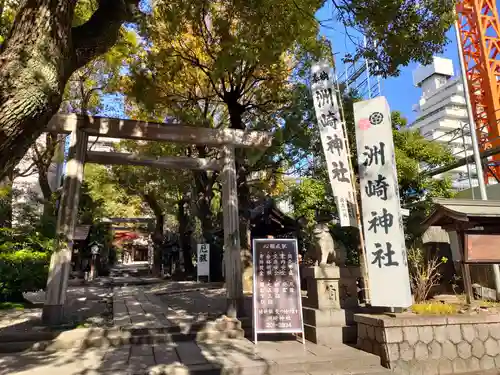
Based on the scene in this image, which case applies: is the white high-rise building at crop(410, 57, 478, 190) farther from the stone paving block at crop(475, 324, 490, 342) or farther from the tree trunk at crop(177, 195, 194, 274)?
the stone paving block at crop(475, 324, 490, 342)

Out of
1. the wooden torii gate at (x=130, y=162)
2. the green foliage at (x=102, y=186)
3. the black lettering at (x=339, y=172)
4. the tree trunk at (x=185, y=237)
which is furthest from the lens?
the green foliage at (x=102, y=186)

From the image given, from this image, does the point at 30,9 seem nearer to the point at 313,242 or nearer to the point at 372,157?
the point at 372,157

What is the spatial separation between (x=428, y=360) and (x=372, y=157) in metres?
3.22

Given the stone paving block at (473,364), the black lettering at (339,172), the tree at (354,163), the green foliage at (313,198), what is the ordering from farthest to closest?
the green foliage at (313,198), the tree at (354,163), the black lettering at (339,172), the stone paving block at (473,364)

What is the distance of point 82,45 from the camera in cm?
438

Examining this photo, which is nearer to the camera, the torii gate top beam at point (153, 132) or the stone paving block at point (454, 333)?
the stone paving block at point (454, 333)

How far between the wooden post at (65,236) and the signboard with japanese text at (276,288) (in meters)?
3.63

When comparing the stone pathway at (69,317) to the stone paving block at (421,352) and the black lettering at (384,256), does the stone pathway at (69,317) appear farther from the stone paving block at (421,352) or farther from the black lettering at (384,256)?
the stone paving block at (421,352)

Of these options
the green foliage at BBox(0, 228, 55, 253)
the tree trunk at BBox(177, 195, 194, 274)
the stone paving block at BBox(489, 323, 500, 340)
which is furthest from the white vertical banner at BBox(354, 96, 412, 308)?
the tree trunk at BBox(177, 195, 194, 274)

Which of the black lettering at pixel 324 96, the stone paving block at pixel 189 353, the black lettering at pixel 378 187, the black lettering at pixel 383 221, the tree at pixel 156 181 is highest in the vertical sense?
the tree at pixel 156 181

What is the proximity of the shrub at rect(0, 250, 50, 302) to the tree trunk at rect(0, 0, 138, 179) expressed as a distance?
7.29 m

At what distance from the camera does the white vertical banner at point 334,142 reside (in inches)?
268

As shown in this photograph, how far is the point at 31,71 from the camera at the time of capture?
10.8 ft

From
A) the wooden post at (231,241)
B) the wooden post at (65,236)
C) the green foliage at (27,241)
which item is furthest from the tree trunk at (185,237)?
the wooden post at (65,236)
